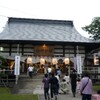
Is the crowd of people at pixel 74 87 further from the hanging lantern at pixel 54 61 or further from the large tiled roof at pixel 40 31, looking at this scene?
the large tiled roof at pixel 40 31

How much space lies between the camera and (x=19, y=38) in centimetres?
3422

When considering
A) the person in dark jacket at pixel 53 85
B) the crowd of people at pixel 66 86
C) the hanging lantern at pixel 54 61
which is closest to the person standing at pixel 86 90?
the crowd of people at pixel 66 86

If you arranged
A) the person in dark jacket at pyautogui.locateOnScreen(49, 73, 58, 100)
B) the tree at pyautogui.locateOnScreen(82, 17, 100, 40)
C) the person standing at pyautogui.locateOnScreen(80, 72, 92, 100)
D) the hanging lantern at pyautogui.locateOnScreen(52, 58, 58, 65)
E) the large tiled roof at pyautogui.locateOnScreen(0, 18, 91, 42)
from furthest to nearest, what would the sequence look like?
the tree at pyautogui.locateOnScreen(82, 17, 100, 40), the large tiled roof at pyautogui.locateOnScreen(0, 18, 91, 42), the hanging lantern at pyautogui.locateOnScreen(52, 58, 58, 65), the person in dark jacket at pyautogui.locateOnScreen(49, 73, 58, 100), the person standing at pyautogui.locateOnScreen(80, 72, 92, 100)

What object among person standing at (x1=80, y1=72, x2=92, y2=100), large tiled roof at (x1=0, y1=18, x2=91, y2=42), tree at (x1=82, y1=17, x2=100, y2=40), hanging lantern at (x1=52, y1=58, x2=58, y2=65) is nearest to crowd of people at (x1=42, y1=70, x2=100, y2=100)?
person standing at (x1=80, y1=72, x2=92, y2=100)

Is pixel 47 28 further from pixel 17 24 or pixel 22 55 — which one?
pixel 22 55

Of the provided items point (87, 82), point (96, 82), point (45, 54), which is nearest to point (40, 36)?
point (45, 54)

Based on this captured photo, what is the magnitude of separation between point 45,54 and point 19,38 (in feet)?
12.3

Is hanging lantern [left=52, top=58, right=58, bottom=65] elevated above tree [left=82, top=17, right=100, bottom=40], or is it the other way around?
tree [left=82, top=17, right=100, bottom=40]

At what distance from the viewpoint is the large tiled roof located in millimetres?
35459

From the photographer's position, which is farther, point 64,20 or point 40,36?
point 64,20

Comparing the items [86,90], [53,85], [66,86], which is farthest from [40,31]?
[86,90]

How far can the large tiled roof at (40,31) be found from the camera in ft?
116

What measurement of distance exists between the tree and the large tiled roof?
1639mm

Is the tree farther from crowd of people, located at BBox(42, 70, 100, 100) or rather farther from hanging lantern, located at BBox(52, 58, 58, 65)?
crowd of people, located at BBox(42, 70, 100, 100)
